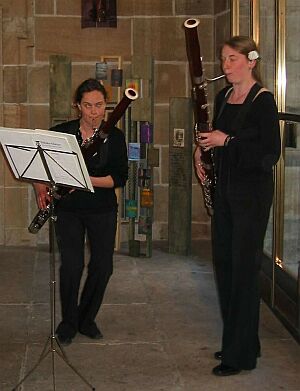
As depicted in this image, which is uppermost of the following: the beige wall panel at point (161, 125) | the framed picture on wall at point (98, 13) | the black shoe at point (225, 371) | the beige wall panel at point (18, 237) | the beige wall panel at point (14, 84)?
the framed picture on wall at point (98, 13)

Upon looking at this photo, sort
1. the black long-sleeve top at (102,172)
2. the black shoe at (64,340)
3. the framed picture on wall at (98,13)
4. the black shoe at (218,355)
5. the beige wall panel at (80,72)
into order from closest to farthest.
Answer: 1. the black shoe at (218,355)
2. the black long-sleeve top at (102,172)
3. the black shoe at (64,340)
4. the framed picture on wall at (98,13)
5. the beige wall panel at (80,72)

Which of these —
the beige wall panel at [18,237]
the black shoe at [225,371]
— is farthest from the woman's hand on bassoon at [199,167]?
the beige wall panel at [18,237]

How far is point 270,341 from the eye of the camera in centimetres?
538

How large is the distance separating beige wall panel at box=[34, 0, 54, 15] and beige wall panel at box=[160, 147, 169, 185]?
164 centimetres

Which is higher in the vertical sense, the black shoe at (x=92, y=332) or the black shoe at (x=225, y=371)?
the black shoe at (x=92, y=332)

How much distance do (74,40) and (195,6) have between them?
1.16 m

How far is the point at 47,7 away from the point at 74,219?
3665 mm

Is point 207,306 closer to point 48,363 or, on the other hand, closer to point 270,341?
point 270,341

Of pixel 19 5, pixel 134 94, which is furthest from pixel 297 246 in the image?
pixel 19 5

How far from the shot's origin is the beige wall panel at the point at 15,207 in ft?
27.4

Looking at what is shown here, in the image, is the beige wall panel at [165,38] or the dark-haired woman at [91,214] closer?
the dark-haired woman at [91,214]

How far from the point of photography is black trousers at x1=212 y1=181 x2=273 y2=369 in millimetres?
4582

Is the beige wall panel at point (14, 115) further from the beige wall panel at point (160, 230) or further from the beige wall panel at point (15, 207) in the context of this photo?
the beige wall panel at point (160, 230)

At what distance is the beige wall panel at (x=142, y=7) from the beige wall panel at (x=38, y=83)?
0.88 metres
